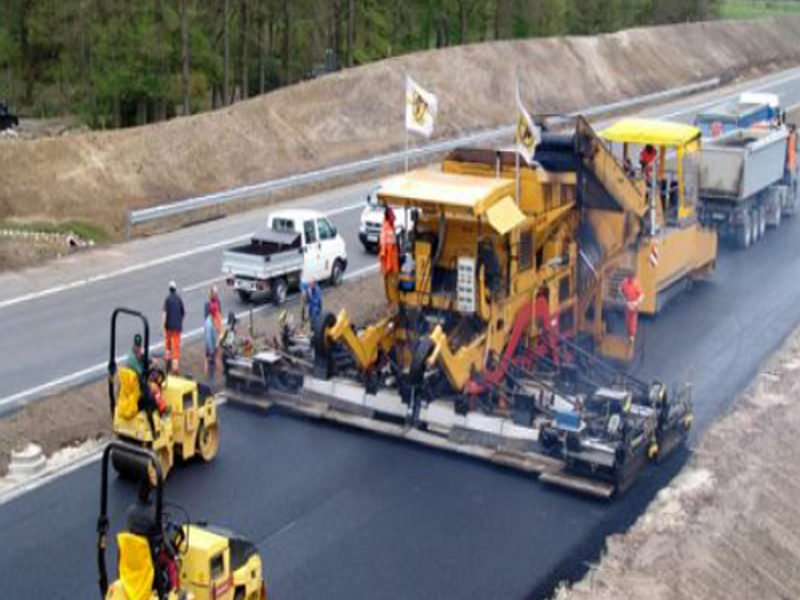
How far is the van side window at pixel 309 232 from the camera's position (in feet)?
81.9

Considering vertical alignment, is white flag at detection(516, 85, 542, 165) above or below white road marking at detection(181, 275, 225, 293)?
above

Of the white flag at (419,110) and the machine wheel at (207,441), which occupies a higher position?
the white flag at (419,110)

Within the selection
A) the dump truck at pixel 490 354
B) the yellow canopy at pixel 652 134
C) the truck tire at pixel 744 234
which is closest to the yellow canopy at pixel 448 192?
the dump truck at pixel 490 354

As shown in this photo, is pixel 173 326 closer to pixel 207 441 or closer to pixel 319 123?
pixel 207 441

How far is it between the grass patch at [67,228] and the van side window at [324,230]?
6.89 meters

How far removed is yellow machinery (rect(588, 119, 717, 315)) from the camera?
69.1 feet

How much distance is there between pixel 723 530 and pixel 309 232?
12871 mm

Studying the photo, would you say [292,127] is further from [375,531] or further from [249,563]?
[249,563]

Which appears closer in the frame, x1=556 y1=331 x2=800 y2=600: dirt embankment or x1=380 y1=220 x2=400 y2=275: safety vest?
x1=556 y1=331 x2=800 y2=600: dirt embankment

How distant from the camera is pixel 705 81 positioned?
65438 millimetres

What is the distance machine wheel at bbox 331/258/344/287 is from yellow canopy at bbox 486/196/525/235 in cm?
862

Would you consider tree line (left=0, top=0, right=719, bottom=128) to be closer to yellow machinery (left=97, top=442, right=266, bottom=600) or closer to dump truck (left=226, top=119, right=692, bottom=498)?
dump truck (left=226, top=119, right=692, bottom=498)

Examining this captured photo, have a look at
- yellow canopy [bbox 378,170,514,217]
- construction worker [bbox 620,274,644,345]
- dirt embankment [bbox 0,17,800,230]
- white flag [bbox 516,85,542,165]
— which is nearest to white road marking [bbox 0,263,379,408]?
yellow canopy [bbox 378,170,514,217]

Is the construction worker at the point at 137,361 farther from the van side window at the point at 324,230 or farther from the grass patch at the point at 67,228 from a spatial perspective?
the grass patch at the point at 67,228
